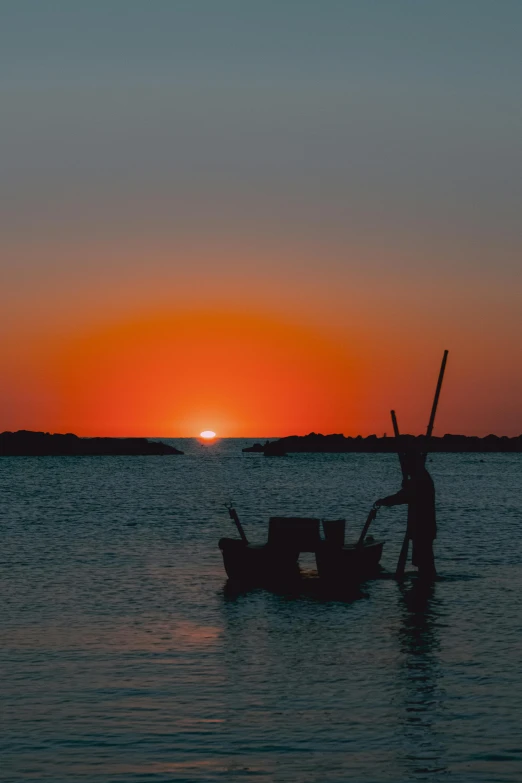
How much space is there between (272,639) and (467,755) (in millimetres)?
9146

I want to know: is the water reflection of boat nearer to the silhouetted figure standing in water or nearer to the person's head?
the silhouetted figure standing in water

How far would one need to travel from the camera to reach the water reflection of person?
14.1 meters

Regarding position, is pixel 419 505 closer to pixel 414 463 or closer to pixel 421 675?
pixel 414 463

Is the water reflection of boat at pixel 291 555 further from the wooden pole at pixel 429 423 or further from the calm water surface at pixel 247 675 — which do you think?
the wooden pole at pixel 429 423

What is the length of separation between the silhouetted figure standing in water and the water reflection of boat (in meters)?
1.74

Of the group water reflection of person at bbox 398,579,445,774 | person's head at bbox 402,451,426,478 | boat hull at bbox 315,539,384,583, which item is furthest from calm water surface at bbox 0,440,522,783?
person's head at bbox 402,451,426,478

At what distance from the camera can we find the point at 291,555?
31484 millimetres

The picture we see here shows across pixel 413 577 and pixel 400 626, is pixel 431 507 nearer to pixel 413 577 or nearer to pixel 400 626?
pixel 413 577

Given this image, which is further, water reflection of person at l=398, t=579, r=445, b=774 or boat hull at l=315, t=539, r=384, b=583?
boat hull at l=315, t=539, r=384, b=583

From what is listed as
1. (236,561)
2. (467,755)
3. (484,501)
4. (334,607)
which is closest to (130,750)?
(467,755)

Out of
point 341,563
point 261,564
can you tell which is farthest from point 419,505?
point 261,564

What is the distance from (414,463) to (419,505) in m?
1.26

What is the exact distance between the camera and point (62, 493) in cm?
9719

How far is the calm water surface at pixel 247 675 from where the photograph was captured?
1366 cm
